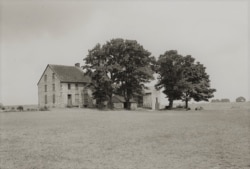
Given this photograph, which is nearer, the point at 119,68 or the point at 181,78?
the point at 119,68

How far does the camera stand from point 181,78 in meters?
69.8

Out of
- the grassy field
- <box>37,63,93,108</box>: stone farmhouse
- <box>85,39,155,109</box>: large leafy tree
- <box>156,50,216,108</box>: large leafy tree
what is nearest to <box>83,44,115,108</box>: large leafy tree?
<box>85,39,155,109</box>: large leafy tree

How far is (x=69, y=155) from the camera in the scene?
541 inches

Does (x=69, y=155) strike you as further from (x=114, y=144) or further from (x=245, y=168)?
(x=245, y=168)

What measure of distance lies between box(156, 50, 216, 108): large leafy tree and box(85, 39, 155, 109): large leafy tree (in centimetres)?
787

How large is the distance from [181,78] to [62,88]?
1091 inches

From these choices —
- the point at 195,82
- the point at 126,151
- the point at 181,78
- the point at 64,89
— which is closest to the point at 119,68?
the point at 64,89

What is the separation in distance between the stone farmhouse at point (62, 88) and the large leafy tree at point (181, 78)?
60.9 ft

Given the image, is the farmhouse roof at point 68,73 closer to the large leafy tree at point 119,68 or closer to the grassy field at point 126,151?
the large leafy tree at point 119,68

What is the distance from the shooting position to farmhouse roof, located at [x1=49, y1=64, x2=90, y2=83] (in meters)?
66.2

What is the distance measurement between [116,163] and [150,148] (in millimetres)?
3445

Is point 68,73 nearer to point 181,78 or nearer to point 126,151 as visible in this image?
point 181,78

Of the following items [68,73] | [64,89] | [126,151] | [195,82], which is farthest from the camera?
[195,82]

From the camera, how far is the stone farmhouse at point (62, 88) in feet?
214
